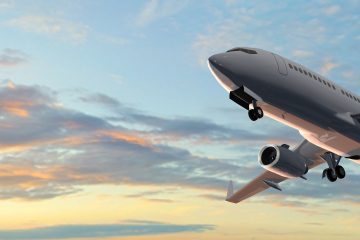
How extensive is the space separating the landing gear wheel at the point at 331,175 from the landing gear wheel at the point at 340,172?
26 cm

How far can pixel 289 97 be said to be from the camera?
126ft

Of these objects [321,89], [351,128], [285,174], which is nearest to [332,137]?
[351,128]

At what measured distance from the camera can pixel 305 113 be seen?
39.6 m

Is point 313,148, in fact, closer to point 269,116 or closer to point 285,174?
point 285,174

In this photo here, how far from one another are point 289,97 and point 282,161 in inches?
430

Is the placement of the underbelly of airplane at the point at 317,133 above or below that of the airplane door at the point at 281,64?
below

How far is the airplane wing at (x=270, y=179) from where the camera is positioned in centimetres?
5178

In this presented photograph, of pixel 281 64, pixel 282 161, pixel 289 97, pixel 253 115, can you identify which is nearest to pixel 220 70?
pixel 253 115

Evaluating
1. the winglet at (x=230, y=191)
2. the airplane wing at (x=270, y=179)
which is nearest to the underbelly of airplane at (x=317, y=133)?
the airplane wing at (x=270, y=179)

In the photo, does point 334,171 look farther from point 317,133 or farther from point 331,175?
point 317,133

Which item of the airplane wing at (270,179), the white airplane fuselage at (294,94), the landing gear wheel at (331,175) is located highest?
the white airplane fuselage at (294,94)

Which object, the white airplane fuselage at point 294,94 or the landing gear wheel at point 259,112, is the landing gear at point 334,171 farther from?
the landing gear wheel at point 259,112

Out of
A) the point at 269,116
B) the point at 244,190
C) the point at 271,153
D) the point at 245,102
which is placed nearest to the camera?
the point at 245,102

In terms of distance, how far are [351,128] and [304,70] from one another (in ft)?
18.3
